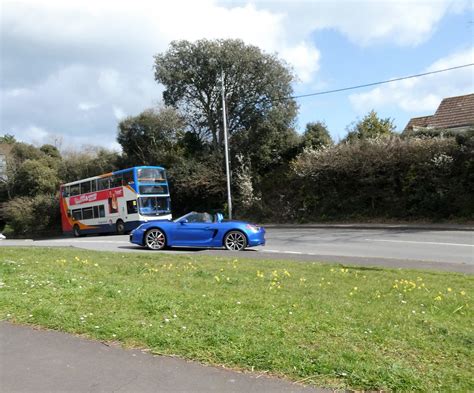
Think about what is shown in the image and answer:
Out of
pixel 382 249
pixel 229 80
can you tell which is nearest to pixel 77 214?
pixel 229 80

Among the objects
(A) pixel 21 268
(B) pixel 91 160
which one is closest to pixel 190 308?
(A) pixel 21 268

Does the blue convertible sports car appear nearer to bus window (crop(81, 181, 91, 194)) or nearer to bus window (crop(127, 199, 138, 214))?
bus window (crop(127, 199, 138, 214))

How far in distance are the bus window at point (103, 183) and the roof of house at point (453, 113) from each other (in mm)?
23279

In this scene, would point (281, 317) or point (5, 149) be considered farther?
point (5, 149)

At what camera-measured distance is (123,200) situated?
27.7m

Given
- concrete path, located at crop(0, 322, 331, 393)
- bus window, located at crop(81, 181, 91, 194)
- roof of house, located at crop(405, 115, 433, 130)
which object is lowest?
concrete path, located at crop(0, 322, 331, 393)

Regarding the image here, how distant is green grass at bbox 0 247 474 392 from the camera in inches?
145

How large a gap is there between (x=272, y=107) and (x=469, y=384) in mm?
30569

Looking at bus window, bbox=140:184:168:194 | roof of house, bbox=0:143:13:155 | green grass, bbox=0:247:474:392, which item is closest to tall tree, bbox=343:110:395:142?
bus window, bbox=140:184:168:194

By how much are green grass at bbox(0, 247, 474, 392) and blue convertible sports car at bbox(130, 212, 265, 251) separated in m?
6.18

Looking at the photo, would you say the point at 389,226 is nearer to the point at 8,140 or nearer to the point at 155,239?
the point at 155,239

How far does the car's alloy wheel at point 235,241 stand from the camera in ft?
47.9

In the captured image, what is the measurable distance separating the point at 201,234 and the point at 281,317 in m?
10.2

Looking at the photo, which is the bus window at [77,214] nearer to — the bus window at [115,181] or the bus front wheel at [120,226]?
the bus window at [115,181]
